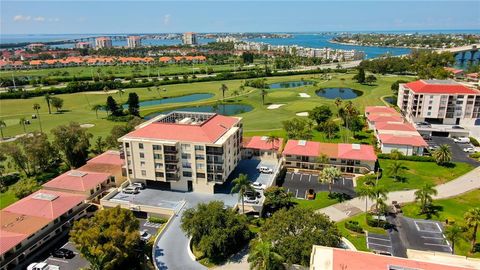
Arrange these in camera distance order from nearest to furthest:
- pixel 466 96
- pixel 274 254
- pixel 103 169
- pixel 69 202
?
1. pixel 274 254
2. pixel 69 202
3. pixel 103 169
4. pixel 466 96

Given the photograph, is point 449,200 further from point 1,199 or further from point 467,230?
point 1,199

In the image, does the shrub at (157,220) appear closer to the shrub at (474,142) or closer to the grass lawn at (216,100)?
the grass lawn at (216,100)

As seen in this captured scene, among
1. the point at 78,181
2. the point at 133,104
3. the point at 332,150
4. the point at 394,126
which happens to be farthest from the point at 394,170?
the point at 133,104

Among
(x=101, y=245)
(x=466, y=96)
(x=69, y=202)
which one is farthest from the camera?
(x=466, y=96)

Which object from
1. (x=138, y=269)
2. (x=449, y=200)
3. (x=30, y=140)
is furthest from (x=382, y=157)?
(x=30, y=140)

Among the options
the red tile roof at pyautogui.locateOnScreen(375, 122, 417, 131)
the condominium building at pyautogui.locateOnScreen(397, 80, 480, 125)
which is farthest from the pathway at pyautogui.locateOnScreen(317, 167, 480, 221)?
the condominium building at pyautogui.locateOnScreen(397, 80, 480, 125)

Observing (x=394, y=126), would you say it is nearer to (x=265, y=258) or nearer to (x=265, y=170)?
(x=265, y=170)

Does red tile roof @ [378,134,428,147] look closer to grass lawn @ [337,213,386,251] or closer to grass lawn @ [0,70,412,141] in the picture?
grass lawn @ [0,70,412,141]
